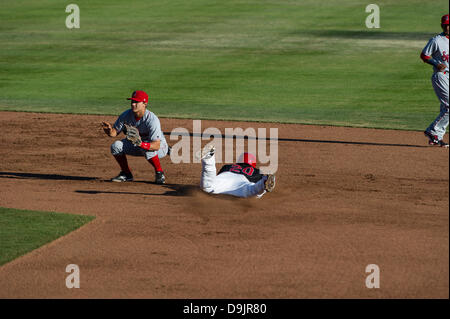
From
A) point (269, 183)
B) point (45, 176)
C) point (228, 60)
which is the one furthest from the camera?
point (228, 60)

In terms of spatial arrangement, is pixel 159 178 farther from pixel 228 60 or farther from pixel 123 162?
pixel 228 60

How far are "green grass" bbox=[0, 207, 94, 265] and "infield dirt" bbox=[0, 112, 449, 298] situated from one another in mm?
186

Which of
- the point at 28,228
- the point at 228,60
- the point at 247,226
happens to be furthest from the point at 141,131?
the point at 228,60

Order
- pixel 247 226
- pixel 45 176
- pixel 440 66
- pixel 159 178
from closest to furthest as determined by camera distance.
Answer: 1. pixel 247 226
2. pixel 159 178
3. pixel 45 176
4. pixel 440 66

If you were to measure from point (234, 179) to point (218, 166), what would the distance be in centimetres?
173

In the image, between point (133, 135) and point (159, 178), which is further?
point (159, 178)

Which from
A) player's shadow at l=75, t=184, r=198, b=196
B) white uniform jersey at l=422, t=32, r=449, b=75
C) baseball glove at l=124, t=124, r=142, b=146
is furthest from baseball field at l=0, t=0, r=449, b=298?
white uniform jersey at l=422, t=32, r=449, b=75

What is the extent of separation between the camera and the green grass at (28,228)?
363 inches

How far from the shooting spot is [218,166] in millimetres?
12945

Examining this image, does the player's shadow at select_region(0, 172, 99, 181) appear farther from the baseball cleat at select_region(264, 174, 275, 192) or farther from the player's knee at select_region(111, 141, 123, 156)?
the baseball cleat at select_region(264, 174, 275, 192)

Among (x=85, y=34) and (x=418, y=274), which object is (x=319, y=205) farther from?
(x=85, y=34)

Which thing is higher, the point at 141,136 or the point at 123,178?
the point at 141,136

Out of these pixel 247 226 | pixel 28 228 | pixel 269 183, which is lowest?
pixel 247 226

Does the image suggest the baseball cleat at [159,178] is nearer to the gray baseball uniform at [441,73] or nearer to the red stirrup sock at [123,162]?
the red stirrup sock at [123,162]
